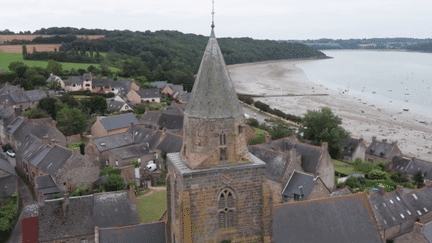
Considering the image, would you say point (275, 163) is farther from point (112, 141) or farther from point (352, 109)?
point (352, 109)

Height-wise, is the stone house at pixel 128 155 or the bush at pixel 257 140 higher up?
the bush at pixel 257 140

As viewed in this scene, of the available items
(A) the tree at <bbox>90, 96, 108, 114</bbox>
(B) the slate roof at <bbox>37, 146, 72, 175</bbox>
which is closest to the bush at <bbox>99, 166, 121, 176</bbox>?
(B) the slate roof at <bbox>37, 146, 72, 175</bbox>

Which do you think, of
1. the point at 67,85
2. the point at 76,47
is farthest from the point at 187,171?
the point at 76,47

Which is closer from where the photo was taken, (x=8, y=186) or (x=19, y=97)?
(x=8, y=186)

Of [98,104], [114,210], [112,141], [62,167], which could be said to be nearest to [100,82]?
[98,104]

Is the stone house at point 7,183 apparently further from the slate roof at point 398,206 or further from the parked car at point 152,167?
the slate roof at point 398,206

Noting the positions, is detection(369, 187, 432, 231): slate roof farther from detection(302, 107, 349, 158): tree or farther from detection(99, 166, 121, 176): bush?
detection(99, 166, 121, 176): bush

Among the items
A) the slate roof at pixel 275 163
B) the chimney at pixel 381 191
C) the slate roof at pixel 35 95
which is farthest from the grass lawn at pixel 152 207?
the slate roof at pixel 35 95
